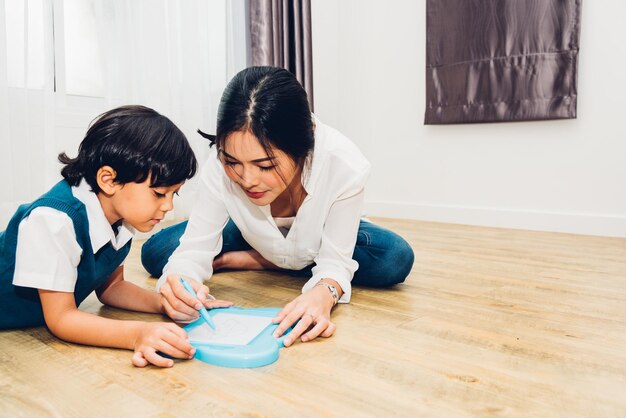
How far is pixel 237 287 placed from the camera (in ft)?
4.32

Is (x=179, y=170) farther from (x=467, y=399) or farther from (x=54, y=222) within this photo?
(x=467, y=399)

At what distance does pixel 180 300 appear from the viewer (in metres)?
0.94

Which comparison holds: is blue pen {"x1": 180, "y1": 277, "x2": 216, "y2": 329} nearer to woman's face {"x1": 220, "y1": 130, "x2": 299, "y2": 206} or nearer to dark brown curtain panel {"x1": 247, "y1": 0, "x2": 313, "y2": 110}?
woman's face {"x1": 220, "y1": 130, "x2": 299, "y2": 206}

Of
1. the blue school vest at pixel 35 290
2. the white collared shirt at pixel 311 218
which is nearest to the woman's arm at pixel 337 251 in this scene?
the white collared shirt at pixel 311 218

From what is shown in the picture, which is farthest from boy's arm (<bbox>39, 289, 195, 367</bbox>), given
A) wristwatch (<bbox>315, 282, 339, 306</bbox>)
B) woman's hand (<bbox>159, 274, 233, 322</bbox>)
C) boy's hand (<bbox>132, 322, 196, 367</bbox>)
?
wristwatch (<bbox>315, 282, 339, 306</bbox>)

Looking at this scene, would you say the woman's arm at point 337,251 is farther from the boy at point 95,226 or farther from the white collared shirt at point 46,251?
the white collared shirt at point 46,251

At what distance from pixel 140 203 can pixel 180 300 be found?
0.19 meters

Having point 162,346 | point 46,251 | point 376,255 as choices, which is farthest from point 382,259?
point 46,251

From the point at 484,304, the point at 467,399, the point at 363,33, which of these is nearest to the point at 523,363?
the point at 467,399

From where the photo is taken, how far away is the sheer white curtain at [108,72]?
1.80m

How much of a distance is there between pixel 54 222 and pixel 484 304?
885mm

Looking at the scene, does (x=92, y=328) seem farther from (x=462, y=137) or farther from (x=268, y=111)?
(x=462, y=137)

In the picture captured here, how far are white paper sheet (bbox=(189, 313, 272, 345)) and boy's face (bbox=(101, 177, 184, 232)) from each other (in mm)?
210

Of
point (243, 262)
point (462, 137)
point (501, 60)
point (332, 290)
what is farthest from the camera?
point (462, 137)
